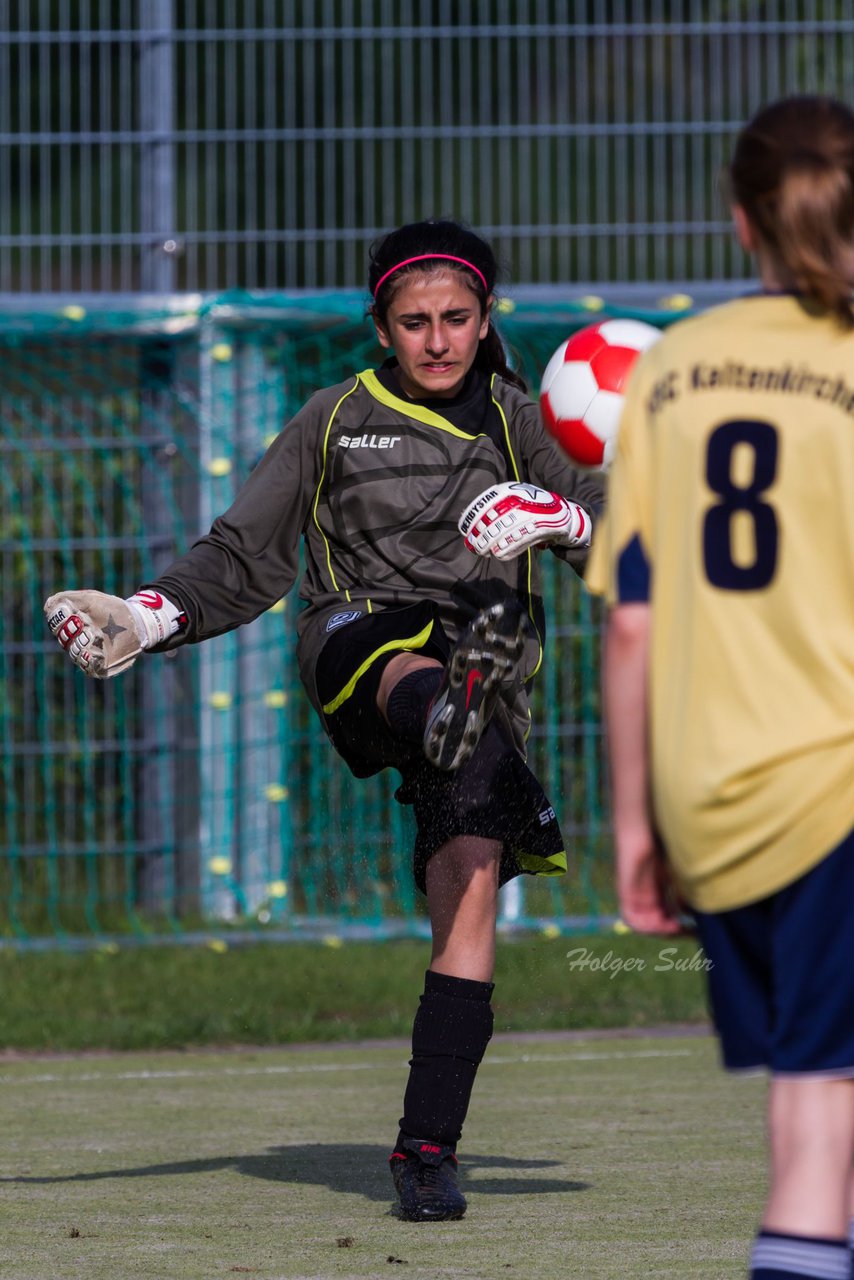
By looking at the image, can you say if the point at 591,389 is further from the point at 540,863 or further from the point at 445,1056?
the point at 445,1056

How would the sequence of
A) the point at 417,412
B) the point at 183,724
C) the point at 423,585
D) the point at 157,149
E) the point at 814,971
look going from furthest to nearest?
the point at 157,149, the point at 183,724, the point at 417,412, the point at 423,585, the point at 814,971

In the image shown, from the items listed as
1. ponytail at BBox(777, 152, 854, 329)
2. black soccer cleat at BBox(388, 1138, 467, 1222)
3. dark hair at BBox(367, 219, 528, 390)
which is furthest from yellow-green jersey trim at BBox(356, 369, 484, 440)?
ponytail at BBox(777, 152, 854, 329)

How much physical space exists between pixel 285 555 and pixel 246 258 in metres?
5.23

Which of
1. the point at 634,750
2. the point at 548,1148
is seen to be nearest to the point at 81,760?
the point at 548,1148

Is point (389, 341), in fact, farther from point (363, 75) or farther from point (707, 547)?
point (363, 75)

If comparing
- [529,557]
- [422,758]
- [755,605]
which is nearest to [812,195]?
[755,605]

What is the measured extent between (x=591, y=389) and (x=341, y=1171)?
6.26 ft

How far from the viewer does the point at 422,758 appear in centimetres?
426

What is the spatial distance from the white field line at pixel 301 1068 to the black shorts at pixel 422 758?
244cm

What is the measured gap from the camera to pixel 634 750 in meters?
2.70

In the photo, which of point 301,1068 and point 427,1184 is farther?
point 301,1068

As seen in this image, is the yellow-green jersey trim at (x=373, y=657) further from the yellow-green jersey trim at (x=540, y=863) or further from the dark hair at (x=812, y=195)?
the dark hair at (x=812, y=195)

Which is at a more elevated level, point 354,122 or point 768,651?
point 354,122

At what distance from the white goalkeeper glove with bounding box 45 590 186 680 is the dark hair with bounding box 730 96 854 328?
1.98 m
